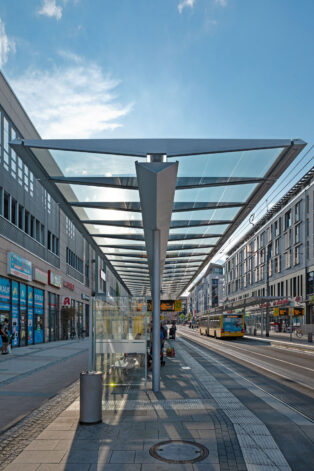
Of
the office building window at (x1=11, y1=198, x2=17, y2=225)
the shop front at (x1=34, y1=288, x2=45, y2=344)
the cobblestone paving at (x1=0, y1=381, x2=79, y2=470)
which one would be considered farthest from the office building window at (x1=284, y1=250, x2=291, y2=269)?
the cobblestone paving at (x1=0, y1=381, x2=79, y2=470)

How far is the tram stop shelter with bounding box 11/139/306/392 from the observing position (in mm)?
8773

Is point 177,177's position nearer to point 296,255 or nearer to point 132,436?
point 132,436

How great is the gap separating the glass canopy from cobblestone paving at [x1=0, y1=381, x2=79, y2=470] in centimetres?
458

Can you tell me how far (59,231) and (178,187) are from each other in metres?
28.0

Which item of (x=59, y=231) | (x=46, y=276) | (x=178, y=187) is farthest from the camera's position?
(x=59, y=231)

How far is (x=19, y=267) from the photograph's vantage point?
2589cm

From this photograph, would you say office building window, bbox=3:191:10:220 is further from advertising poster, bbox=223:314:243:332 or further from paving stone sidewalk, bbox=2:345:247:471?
advertising poster, bbox=223:314:243:332

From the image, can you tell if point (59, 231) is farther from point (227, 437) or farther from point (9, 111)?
point (227, 437)

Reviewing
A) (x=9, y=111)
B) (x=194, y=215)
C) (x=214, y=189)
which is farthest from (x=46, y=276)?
(x=214, y=189)

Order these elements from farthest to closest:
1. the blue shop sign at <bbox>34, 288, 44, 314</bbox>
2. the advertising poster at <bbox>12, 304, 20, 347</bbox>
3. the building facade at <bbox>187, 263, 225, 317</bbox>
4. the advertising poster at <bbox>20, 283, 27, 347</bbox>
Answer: the building facade at <bbox>187, 263, 225, 317</bbox> < the blue shop sign at <bbox>34, 288, 44, 314</bbox> < the advertising poster at <bbox>20, 283, 27, 347</bbox> < the advertising poster at <bbox>12, 304, 20, 347</bbox>

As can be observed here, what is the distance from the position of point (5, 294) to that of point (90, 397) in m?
18.0

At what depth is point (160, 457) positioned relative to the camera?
19.3 feet

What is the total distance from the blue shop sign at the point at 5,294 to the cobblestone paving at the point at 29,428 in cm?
1395

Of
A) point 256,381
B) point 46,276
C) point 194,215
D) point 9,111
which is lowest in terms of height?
point 256,381
